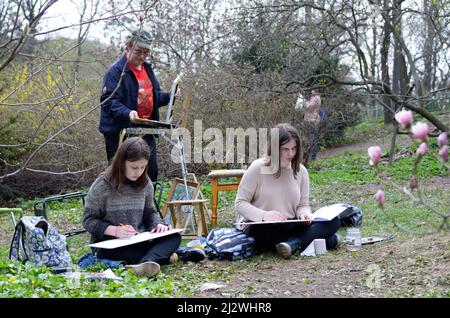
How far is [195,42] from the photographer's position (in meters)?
12.7

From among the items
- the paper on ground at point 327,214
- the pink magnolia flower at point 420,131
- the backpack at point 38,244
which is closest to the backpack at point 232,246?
the paper on ground at point 327,214

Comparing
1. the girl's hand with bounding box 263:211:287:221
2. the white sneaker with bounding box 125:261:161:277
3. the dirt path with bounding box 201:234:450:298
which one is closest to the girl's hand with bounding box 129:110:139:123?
the girl's hand with bounding box 263:211:287:221

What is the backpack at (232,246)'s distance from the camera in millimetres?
4887

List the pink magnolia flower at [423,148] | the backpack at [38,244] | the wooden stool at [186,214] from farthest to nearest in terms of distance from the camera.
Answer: the wooden stool at [186,214] < the backpack at [38,244] < the pink magnolia flower at [423,148]

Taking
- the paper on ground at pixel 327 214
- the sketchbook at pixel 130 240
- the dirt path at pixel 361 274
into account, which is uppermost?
the paper on ground at pixel 327 214

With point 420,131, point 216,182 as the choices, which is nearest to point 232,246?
point 216,182

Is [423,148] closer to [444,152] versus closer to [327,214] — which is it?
[444,152]

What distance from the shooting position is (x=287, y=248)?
4801 millimetres

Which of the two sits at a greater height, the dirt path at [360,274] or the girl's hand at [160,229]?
the girl's hand at [160,229]

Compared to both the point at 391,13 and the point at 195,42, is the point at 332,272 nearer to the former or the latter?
the point at 391,13

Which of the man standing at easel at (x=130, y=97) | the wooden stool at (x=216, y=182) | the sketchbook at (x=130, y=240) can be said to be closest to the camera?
the sketchbook at (x=130, y=240)

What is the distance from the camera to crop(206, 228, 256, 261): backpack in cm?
489

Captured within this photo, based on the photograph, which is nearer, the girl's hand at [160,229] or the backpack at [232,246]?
the girl's hand at [160,229]

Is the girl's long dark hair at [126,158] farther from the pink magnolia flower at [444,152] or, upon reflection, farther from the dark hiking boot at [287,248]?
the pink magnolia flower at [444,152]
